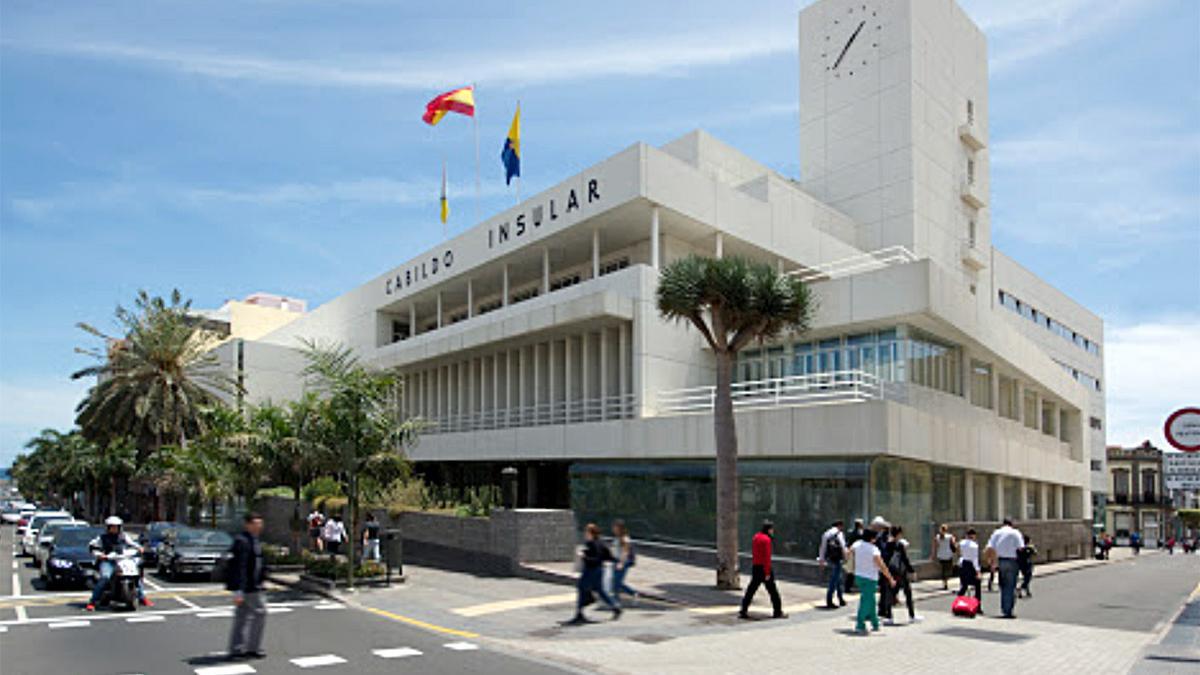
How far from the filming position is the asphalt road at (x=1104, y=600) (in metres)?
17.4

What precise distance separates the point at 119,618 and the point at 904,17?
130 feet

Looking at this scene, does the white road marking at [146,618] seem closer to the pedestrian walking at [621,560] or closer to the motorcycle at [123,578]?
the motorcycle at [123,578]

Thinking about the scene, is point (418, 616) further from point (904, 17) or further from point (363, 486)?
point (904, 17)

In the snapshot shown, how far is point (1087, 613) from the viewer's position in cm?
1834

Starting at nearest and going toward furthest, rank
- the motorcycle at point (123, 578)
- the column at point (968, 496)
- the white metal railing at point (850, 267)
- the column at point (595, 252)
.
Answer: the motorcycle at point (123, 578) → the column at point (968, 496) → the column at point (595, 252) → the white metal railing at point (850, 267)

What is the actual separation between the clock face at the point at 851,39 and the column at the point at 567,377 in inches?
841

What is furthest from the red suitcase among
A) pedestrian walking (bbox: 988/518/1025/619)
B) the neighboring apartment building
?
the neighboring apartment building

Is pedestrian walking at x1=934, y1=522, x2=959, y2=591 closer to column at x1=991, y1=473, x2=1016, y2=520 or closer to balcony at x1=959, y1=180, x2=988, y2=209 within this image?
column at x1=991, y1=473, x2=1016, y2=520

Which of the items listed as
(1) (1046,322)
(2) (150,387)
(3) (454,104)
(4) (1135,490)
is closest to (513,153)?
(3) (454,104)

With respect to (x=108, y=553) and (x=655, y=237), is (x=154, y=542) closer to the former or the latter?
(x=108, y=553)

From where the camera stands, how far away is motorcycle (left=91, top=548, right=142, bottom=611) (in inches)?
649

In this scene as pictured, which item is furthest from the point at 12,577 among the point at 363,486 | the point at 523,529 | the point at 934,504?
the point at 934,504

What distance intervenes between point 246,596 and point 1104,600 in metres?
19.4

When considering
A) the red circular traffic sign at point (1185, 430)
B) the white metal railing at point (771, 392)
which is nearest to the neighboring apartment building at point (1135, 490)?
the white metal railing at point (771, 392)
